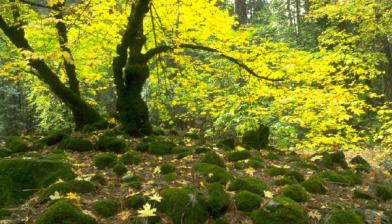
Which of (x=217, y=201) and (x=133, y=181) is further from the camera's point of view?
(x=133, y=181)

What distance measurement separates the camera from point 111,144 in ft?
28.0

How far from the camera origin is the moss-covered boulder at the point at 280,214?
5289 mm

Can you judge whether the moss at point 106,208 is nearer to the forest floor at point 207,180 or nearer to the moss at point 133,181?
the forest floor at point 207,180

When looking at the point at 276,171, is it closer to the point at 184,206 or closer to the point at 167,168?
the point at 167,168

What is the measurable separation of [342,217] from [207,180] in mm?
2339

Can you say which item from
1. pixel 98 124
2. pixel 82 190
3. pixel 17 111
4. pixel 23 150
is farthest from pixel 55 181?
pixel 17 111

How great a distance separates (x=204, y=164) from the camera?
7.21 meters

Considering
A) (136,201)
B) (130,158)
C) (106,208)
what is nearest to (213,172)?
(136,201)

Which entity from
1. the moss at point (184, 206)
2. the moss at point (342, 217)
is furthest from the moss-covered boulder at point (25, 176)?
the moss at point (342, 217)

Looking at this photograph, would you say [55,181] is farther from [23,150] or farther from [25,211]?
[23,150]

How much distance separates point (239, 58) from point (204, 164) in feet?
11.1

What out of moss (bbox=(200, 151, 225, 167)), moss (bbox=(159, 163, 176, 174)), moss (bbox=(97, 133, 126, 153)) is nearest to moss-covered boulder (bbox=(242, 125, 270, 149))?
moss (bbox=(200, 151, 225, 167))

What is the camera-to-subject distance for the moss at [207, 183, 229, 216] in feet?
18.3

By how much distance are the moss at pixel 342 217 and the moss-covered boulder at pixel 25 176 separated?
437 cm
